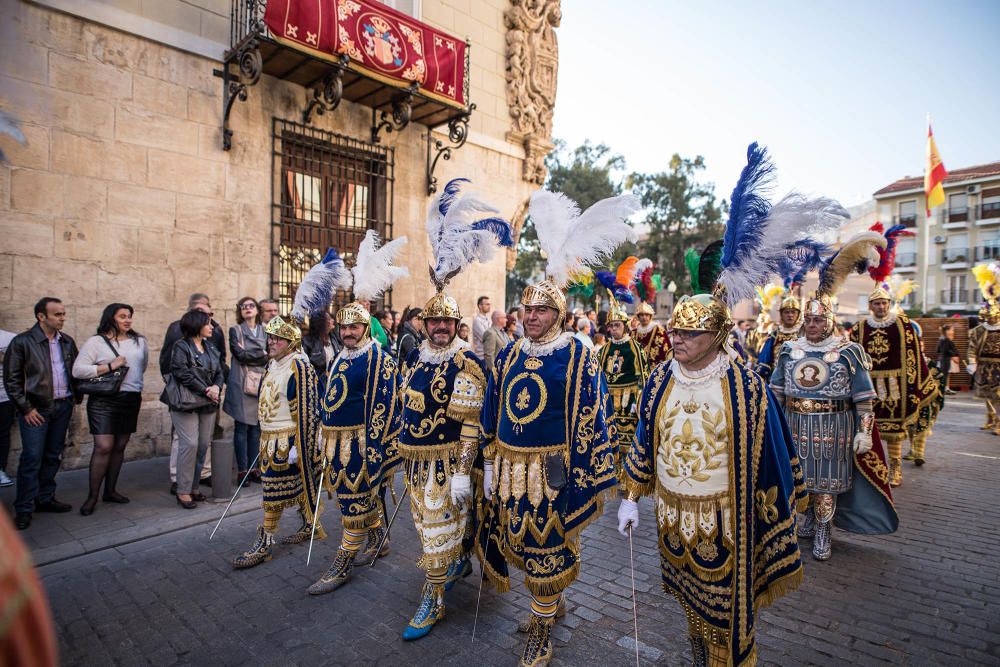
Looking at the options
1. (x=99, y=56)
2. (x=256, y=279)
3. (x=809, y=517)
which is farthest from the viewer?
(x=256, y=279)

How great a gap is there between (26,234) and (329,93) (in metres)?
4.56

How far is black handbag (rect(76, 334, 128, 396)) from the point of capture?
553 cm

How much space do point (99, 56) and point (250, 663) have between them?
770cm

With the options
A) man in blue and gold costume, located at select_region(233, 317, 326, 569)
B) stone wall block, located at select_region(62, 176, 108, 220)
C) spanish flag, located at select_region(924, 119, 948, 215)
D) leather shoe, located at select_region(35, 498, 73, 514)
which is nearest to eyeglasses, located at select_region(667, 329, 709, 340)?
man in blue and gold costume, located at select_region(233, 317, 326, 569)

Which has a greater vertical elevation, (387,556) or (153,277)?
(153,277)

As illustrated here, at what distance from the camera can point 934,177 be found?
2159cm

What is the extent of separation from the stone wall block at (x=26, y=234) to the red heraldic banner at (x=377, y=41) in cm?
391

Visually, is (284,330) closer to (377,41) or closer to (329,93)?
(329,93)

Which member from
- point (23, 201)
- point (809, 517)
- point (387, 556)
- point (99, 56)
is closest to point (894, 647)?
point (809, 517)

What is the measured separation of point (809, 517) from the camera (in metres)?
5.55

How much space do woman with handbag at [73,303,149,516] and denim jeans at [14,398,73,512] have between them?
262mm

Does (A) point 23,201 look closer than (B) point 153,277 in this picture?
Yes

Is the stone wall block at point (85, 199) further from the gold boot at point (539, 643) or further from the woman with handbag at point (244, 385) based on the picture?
the gold boot at point (539, 643)

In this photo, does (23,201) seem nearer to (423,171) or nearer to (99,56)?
(99,56)
